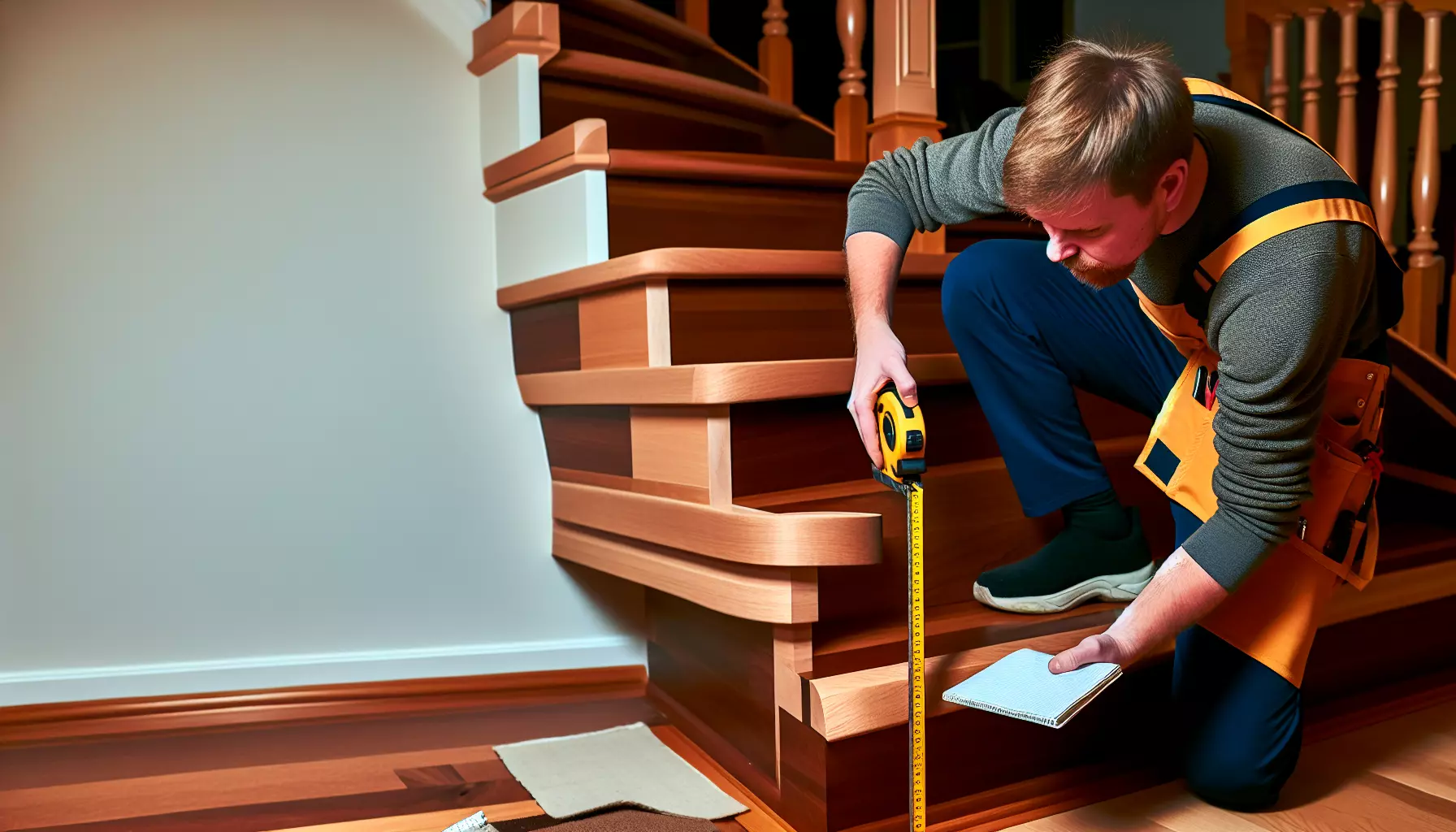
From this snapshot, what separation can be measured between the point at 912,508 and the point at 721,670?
485mm

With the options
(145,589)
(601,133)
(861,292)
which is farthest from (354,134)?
(861,292)

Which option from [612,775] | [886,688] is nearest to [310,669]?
[612,775]

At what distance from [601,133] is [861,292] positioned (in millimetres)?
548

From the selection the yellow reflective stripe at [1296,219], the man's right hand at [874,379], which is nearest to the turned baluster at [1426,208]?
the yellow reflective stripe at [1296,219]

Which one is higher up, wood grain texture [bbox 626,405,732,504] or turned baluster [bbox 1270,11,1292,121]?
turned baluster [bbox 1270,11,1292,121]

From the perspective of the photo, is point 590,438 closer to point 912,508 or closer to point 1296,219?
A: point 912,508

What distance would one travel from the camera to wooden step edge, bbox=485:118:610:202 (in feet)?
5.44

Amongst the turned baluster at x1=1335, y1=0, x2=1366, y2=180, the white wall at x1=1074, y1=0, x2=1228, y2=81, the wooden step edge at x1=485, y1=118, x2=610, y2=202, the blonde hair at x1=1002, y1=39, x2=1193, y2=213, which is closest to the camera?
the blonde hair at x1=1002, y1=39, x2=1193, y2=213

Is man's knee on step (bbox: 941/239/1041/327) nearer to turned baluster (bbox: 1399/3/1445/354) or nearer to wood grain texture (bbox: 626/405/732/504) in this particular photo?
wood grain texture (bbox: 626/405/732/504)

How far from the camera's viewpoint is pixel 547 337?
183cm

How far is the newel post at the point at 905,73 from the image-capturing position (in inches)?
70.2

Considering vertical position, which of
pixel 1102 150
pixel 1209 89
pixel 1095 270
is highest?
pixel 1209 89

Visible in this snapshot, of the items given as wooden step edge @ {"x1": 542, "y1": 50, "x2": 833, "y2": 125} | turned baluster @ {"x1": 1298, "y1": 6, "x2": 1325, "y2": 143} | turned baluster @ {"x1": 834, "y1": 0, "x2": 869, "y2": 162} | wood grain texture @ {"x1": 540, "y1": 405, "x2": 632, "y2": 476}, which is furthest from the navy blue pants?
turned baluster @ {"x1": 1298, "y1": 6, "x2": 1325, "y2": 143}

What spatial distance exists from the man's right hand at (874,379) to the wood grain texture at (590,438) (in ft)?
1.58
